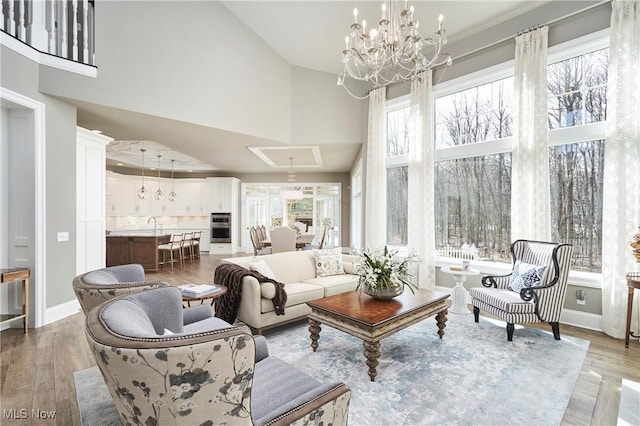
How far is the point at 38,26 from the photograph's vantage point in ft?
12.0

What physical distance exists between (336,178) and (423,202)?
560 centimetres

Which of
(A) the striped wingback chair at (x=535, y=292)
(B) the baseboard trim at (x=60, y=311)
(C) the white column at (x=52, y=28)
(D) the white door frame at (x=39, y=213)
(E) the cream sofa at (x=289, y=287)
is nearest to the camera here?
(A) the striped wingback chair at (x=535, y=292)

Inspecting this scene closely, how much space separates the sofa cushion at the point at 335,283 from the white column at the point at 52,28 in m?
4.56

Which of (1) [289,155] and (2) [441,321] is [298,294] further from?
(1) [289,155]

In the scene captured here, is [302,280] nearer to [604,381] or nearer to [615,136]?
[604,381]

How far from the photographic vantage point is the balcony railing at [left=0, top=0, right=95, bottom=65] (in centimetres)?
355

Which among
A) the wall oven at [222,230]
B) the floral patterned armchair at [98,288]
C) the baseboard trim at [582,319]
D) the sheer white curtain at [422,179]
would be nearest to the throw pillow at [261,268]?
the floral patterned armchair at [98,288]

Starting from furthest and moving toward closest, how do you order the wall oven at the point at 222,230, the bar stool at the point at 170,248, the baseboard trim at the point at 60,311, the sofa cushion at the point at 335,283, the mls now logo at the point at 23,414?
1. the wall oven at the point at 222,230
2. the bar stool at the point at 170,248
3. the sofa cushion at the point at 335,283
4. the baseboard trim at the point at 60,311
5. the mls now logo at the point at 23,414

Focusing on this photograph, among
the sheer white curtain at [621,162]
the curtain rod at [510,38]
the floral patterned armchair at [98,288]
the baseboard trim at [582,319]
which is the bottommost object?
the baseboard trim at [582,319]

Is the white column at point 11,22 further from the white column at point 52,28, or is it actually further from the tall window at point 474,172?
the tall window at point 474,172

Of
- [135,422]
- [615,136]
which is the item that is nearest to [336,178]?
[615,136]

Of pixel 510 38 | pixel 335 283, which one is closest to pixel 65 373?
pixel 335 283

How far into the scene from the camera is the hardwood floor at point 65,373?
79.7 inches

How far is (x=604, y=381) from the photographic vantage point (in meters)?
2.38
